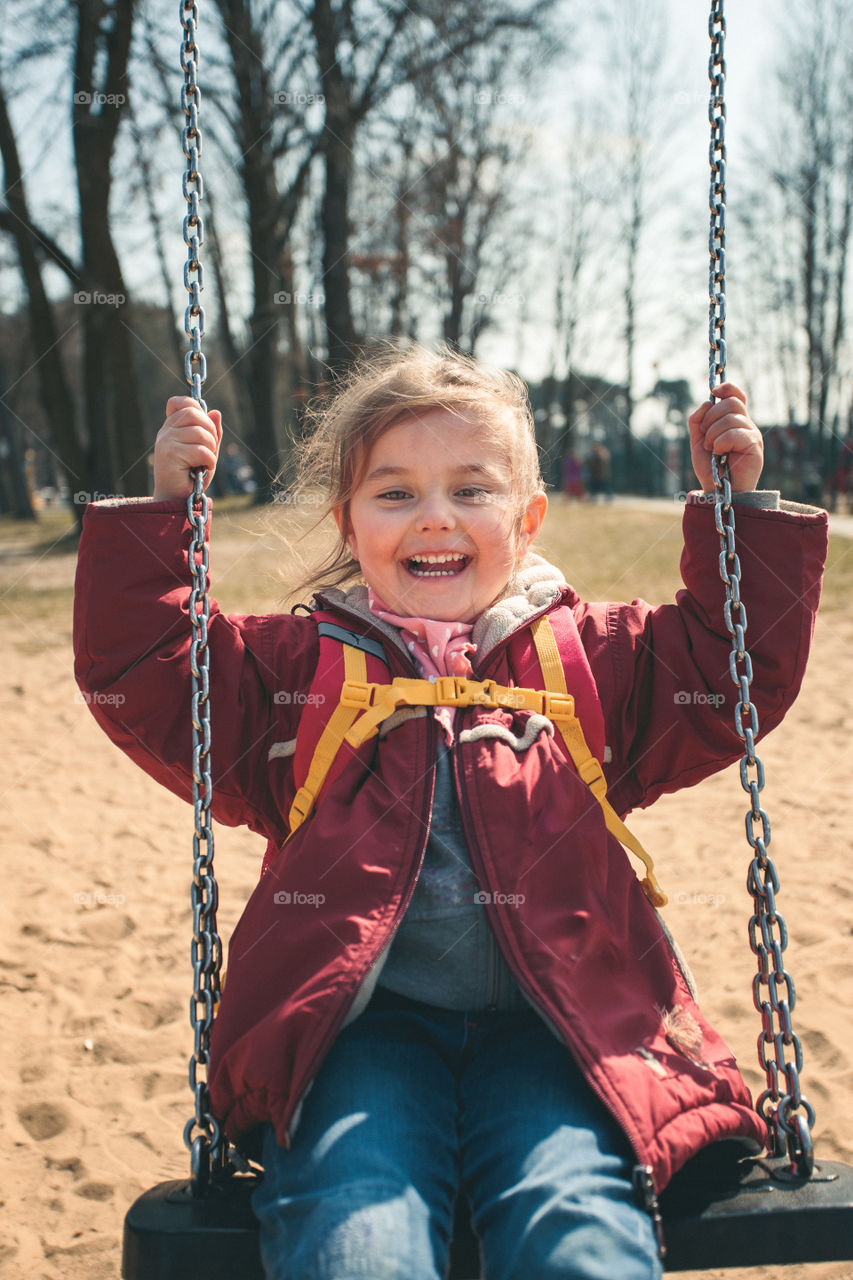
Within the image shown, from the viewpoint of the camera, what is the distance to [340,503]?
2.25 m

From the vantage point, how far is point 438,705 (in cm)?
191

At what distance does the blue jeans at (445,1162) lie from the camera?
1.39m

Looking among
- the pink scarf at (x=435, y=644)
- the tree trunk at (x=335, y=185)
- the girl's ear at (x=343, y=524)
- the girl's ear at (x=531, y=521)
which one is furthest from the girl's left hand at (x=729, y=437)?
the tree trunk at (x=335, y=185)

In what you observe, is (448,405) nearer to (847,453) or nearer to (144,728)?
(144,728)

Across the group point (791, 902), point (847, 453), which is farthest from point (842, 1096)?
point (847, 453)

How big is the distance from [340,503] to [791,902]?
2532 mm

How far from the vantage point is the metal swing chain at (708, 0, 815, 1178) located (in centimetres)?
168

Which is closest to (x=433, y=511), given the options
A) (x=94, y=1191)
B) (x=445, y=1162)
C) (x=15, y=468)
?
(x=445, y=1162)

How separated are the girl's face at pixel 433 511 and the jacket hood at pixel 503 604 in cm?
5

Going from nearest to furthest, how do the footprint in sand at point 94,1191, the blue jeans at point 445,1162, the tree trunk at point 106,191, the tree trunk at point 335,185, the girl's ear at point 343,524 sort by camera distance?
the blue jeans at point 445,1162 < the girl's ear at point 343,524 < the footprint in sand at point 94,1191 < the tree trunk at point 106,191 < the tree trunk at point 335,185

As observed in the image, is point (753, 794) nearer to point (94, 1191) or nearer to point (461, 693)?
point (461, 693)

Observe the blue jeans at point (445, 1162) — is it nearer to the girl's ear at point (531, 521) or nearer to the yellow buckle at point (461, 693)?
the yellow buckle at point (461, 693)

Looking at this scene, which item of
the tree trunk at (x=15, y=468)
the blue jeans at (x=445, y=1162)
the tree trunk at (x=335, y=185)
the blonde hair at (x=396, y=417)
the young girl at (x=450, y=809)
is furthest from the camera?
the tree trunk at (x=15, y=468)

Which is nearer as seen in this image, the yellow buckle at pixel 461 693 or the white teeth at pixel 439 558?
the yellow buckle at pixel 461 693
